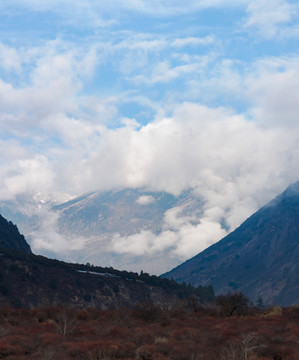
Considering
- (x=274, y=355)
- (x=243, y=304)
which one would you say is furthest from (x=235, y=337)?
(x=243, y=304)

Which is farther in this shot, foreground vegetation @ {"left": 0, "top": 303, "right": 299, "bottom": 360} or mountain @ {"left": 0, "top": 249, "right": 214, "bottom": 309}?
mountain @ {"left": 0, "top": 249, "right": 214, "bottom": 309}

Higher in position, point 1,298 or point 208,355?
point 1,298

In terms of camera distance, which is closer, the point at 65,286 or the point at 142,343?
the point at 142,343

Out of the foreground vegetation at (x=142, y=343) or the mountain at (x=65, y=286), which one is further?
the mountain at (x=65, y=286)

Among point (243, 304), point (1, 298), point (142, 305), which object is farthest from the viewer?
point (1, 298)

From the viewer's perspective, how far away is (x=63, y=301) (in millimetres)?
131750

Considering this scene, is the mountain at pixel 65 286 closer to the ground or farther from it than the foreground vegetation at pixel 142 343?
farther from it

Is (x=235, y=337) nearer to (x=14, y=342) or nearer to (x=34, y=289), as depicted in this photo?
(x=14, y=342)

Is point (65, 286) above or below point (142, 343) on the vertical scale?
above

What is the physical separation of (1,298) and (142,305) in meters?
68.7

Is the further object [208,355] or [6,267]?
[6,267]

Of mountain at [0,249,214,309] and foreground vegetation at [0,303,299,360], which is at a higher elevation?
mountain at [0,249,214,309]

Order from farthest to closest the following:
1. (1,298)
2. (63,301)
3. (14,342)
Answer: (63,301) → (1,298) → (14,342)

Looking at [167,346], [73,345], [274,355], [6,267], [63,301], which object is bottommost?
[274,355]
